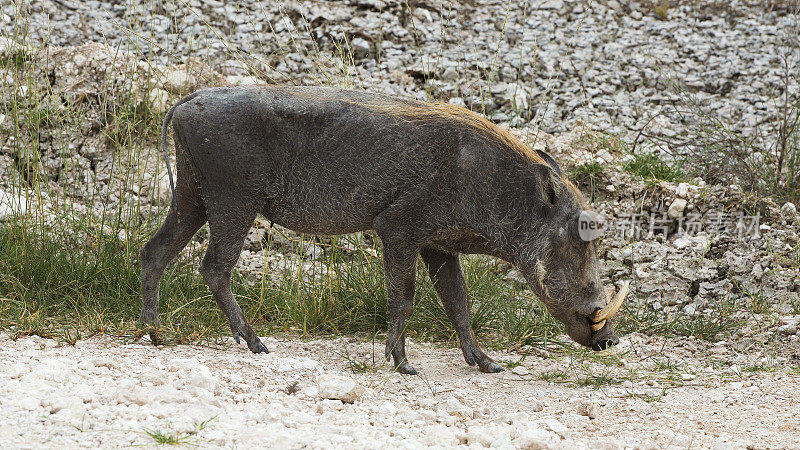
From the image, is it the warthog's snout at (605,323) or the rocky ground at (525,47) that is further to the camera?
the rocky ground at (525,47)

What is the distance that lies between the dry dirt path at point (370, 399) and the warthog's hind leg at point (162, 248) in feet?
1.04

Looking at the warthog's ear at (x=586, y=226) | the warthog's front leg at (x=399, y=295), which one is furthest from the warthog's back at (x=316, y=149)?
the warthog's ear at (x=586, y=226)

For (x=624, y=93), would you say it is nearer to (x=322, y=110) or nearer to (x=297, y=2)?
(x=297, y=2)

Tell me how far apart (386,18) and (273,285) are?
13.7 ft

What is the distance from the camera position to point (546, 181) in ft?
15.0

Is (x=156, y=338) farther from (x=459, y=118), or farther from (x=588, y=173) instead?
(x=588, y=173)

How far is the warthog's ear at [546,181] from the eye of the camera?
457cm

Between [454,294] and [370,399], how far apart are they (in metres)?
1.13

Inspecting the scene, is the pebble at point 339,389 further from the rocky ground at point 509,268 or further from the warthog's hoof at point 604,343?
the warthog's hoof at point 604,343

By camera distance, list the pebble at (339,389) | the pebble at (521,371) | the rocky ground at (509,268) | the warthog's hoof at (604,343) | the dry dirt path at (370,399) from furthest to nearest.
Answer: the pebble at (521,371)
the warthog's hoof at (604,343)
the pebble at (339,389)
the rocky ground at (509,268)
the dry dirt path at (370,399)

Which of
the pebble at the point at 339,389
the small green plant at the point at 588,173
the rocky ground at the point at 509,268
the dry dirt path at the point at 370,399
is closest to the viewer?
the dry dirt path at the point at 370,399

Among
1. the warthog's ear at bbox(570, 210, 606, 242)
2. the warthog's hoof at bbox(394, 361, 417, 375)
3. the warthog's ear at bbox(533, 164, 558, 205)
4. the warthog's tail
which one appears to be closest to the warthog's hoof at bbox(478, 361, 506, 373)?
the warthog's hoof at bbox(394, 361, 417, 375)

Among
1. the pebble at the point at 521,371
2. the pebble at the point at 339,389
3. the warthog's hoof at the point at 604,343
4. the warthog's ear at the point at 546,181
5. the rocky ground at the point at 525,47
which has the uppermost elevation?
the warthog's ear at the point at 546,181

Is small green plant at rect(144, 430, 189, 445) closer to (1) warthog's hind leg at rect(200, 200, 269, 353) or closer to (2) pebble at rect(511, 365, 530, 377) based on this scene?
(1) warthog's hind leg at rect(200, 200, 269, 353)
